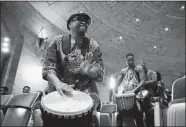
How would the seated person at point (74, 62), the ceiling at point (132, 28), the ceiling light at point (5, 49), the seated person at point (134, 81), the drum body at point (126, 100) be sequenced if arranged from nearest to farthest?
the seated person at point (74, 62), the drum body at point (126, 100), the seated person at point (134, 81), the ceiling light at point (5, 49), the ceiling at point (132, 28)

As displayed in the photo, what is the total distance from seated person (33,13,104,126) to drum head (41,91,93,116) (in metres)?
0.09

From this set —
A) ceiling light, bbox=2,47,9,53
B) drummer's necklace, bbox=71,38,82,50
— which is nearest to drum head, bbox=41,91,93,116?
drummer's necklace, bbox=71,38,82,50

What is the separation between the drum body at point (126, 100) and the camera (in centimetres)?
335

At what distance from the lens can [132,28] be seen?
11.4 meters

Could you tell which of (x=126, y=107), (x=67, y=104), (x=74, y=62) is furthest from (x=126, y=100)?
(x=67, y=104)

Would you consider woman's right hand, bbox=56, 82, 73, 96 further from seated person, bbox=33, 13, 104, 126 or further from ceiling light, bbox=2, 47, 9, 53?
ceiling light, bbox=2, 47, 9, 53

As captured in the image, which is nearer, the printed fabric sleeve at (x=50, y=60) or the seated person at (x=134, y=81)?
the printed fabric sleeve at (x=50, y=60)

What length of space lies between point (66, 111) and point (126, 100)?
213 centimetres

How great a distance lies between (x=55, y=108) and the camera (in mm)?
1456

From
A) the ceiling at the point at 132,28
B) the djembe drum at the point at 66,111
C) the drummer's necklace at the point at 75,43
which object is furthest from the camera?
the ceiling at the point at 132,28

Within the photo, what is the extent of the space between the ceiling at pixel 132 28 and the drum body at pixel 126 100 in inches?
257

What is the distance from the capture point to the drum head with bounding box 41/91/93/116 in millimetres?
1432

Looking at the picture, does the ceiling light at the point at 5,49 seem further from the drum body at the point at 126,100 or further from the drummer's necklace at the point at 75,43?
the drummer's necklace at the point at 75,43

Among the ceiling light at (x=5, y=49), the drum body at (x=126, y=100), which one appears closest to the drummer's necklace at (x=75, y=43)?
the drum body at (x=126, y=100)
